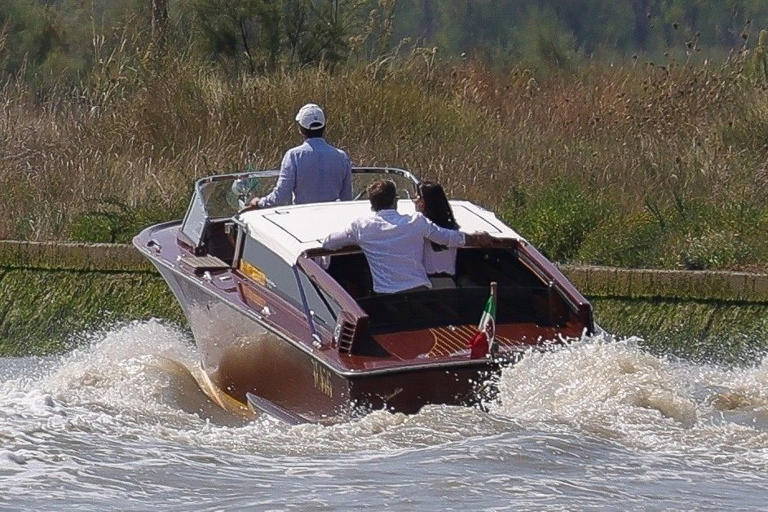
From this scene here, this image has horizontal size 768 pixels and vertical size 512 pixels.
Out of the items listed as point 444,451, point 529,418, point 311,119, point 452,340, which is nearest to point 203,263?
point 311,119

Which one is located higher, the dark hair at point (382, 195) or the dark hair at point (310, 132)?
the dark hair at point (310, 132)

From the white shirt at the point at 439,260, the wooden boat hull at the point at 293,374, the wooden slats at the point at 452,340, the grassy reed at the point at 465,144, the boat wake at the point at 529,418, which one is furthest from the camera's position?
the grassy reed at the point at 465,144

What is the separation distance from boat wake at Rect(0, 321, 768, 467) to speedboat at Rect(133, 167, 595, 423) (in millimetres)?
179

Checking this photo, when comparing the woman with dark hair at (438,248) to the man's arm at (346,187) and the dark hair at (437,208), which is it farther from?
the man's arm at (346,187)

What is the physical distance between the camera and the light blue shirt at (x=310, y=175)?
478 inches

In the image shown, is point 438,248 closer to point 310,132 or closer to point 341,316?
point 341,316

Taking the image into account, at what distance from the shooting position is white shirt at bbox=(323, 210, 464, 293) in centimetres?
1054

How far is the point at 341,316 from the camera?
9922 millimetres

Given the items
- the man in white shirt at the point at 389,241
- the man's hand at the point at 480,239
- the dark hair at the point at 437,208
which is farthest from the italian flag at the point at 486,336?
the dark hair at the point at 437,208

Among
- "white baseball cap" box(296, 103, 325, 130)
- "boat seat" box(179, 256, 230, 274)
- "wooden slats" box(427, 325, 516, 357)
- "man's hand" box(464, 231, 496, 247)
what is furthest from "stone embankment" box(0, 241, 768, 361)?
"wooden slats" box(427, 325, 516, 357)

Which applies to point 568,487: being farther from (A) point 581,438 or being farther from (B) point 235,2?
(B) point 235,2

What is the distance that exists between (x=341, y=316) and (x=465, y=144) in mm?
8223

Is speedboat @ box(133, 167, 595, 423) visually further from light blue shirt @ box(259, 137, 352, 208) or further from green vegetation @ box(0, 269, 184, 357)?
green vegetation @ box(0, 269, 184, 357)

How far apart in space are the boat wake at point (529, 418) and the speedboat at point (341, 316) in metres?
0.18
